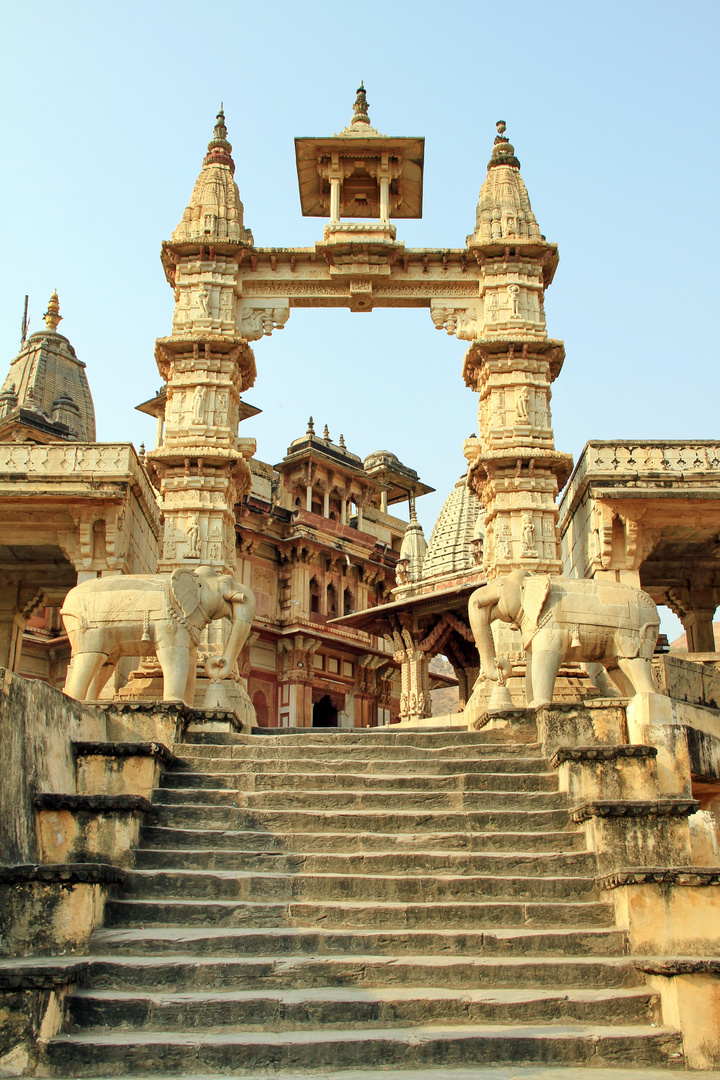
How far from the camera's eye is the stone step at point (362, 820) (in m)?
7.79

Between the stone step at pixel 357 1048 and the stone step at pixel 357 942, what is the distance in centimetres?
74

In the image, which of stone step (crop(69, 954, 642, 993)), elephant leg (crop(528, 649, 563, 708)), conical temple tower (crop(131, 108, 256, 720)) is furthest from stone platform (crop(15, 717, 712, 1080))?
conical temple tower (crop(131, 108, 256, 720))

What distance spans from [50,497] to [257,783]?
8.34m

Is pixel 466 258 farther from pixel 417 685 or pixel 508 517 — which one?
pixel 417 685

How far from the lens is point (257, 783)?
8.53 meters

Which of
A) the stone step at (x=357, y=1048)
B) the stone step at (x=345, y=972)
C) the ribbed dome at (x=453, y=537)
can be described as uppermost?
the ribbed dome at (x=453, y=537)

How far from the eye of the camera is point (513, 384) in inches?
670

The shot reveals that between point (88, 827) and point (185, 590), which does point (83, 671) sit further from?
point (88, 827)

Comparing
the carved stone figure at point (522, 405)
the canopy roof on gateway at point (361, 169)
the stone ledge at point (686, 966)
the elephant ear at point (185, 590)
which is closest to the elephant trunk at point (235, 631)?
the elephant ear at point (185, 590)

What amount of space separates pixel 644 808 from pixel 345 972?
258 cm

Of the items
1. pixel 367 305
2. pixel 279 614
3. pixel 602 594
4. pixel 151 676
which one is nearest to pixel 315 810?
pixel 602 594

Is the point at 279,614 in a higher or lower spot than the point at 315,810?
higher

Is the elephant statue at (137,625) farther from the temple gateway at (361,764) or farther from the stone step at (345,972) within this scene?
the stone step at (345,972)

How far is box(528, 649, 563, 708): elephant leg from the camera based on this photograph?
10.5m
